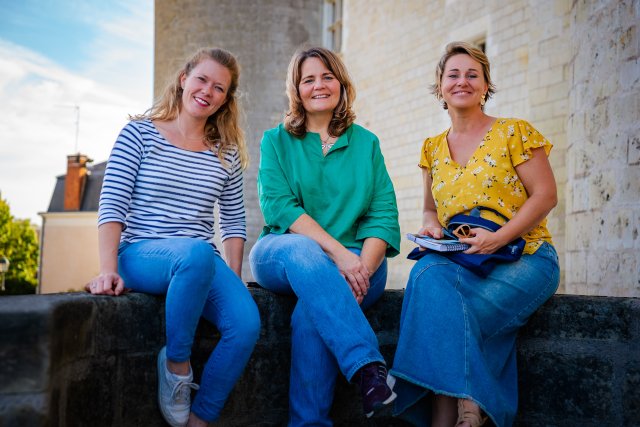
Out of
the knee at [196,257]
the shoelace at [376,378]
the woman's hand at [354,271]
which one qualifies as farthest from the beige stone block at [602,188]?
the knee at [196,257]

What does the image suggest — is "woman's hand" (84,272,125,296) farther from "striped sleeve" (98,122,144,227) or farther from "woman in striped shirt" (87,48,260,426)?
"striped sleeve" (98,122,144,227)

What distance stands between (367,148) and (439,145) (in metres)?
0.30

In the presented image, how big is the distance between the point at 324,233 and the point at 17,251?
29.6 meters

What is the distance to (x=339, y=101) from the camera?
8.73 feet

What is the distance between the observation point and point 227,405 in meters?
2.24

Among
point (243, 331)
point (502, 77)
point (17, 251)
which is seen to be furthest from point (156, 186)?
point (17, 251)

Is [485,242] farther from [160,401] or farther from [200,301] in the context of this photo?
[160,401]

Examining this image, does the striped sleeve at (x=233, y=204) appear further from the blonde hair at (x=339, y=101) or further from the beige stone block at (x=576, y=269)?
the beige stone block at (x=576, y=269)

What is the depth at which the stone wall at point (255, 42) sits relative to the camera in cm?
1215

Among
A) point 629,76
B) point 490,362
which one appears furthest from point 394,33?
point 490,362

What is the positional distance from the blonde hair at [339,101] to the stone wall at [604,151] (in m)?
1.47

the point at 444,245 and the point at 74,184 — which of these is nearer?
the point at 444,245

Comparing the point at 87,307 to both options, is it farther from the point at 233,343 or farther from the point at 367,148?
the point at 367,148

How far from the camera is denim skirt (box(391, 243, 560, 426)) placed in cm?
203
